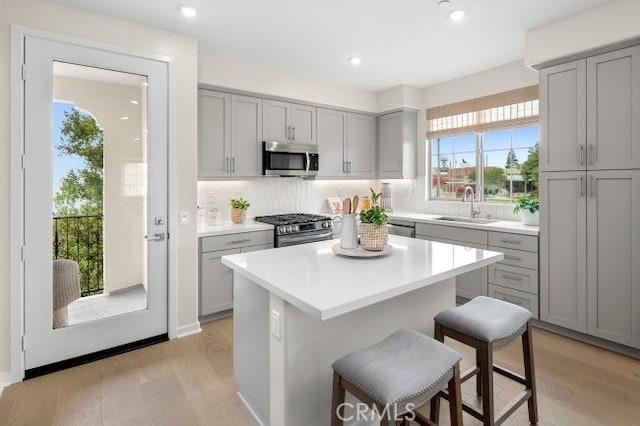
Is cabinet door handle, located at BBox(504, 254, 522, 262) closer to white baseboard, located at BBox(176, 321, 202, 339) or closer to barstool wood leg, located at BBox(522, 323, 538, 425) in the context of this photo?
barstool wood leg, located at BBox(522, 323, 538, 425)

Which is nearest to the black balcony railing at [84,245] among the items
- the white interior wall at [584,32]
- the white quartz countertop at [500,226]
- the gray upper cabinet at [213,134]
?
the gray upper cabinet at [213,134]

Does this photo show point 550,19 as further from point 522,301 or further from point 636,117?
point 522,301

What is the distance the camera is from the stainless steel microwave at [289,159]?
13.4ft

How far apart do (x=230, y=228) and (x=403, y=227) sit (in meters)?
2.14

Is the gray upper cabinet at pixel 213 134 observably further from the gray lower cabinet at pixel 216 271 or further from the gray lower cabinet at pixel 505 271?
the gray lower cabinet at pixel 505 271

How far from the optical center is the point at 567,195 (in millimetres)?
3025

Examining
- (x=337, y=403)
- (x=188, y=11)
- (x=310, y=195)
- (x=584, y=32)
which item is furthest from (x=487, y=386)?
(x=310, y=195)

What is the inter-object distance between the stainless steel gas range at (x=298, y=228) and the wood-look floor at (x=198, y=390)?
1.30 meters

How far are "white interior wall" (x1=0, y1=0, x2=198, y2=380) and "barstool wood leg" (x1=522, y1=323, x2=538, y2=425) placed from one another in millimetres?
2631

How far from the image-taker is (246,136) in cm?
396

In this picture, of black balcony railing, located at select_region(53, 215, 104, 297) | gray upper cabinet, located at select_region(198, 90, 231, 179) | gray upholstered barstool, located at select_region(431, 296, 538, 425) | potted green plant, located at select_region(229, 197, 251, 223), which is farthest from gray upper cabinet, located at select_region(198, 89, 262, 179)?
gray upholstered barstool, located at select_region(431, 296, 538, 425)

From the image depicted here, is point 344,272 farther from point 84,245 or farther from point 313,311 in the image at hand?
point 84,245

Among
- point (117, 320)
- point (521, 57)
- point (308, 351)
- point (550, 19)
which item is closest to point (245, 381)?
point (308, 351)

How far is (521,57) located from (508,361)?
302cm
